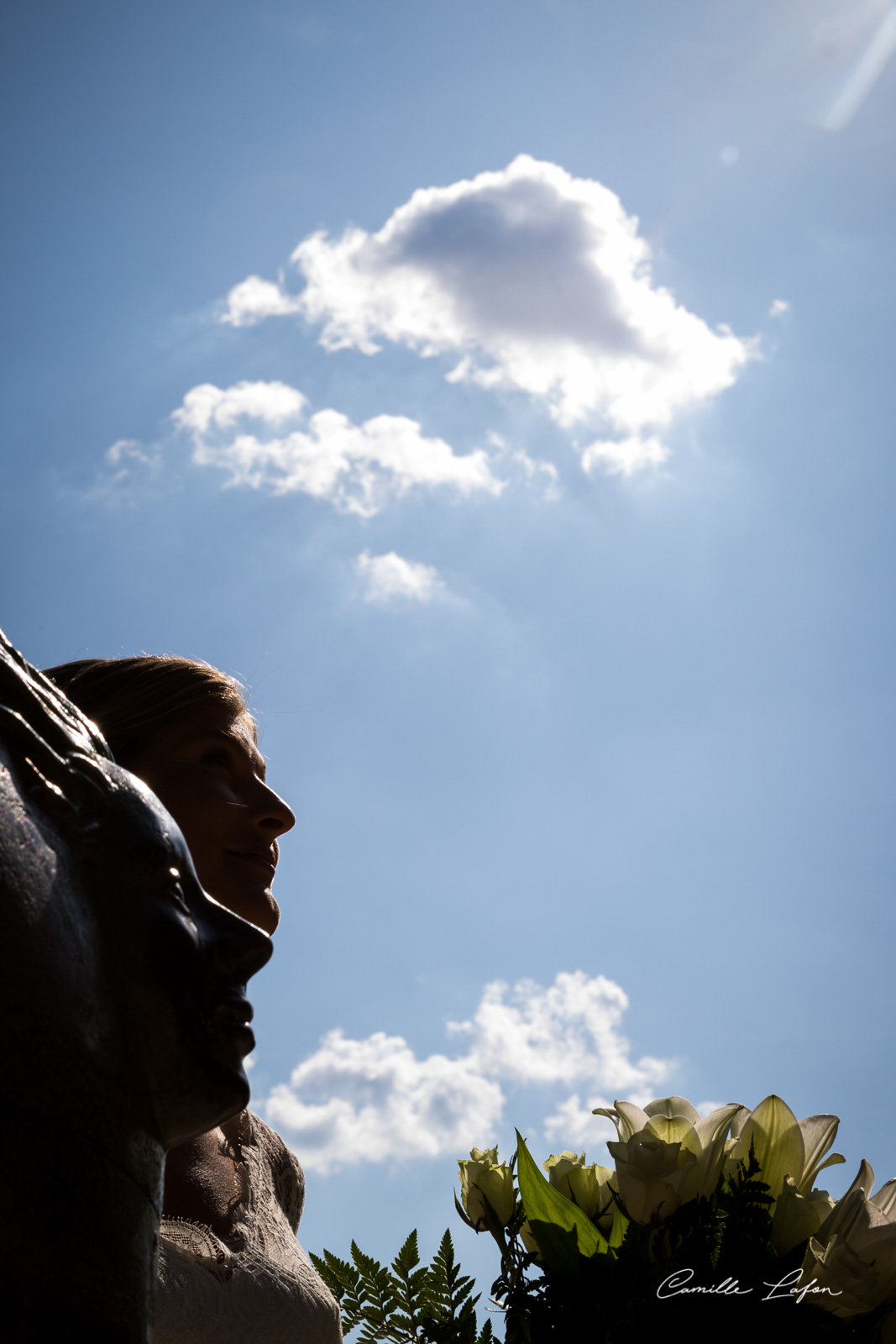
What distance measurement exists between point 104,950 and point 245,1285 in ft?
5.54

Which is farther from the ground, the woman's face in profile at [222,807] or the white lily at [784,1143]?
the woman's face in profile at [222,807]

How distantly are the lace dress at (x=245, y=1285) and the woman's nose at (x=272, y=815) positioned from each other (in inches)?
35.6

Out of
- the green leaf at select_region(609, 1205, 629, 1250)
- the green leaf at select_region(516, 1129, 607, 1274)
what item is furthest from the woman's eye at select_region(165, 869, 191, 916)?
the green leaf at select_region(609, 1205, 629, 1250)

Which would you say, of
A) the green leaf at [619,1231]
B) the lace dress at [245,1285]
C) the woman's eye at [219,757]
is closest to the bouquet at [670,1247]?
the green leaf at [619,1231]

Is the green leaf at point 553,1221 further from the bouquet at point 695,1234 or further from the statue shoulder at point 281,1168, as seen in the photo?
the statue shoulder at point 281,1168

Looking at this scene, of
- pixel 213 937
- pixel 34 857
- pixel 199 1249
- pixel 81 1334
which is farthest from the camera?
pixel 199 1249

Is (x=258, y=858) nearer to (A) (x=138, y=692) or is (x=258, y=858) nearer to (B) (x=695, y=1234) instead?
(A) (x=138, y=692)

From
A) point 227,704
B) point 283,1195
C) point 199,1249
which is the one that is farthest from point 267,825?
point 283,1195

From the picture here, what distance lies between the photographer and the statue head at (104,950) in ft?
3.48

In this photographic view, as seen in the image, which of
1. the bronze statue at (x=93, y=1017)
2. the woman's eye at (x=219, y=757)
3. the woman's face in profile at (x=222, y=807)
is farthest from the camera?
the woman's eye at (x=219, y=757)

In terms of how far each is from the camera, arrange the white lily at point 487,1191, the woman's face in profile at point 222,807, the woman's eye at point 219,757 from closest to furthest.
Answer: the white lily at point 487,1191
the woman's face in profile at point 222,807
the woman's eye at point 219,757

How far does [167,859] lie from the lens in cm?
126

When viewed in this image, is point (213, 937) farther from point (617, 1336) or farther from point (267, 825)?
point (267, 825)

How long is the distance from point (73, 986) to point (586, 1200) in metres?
1.13
